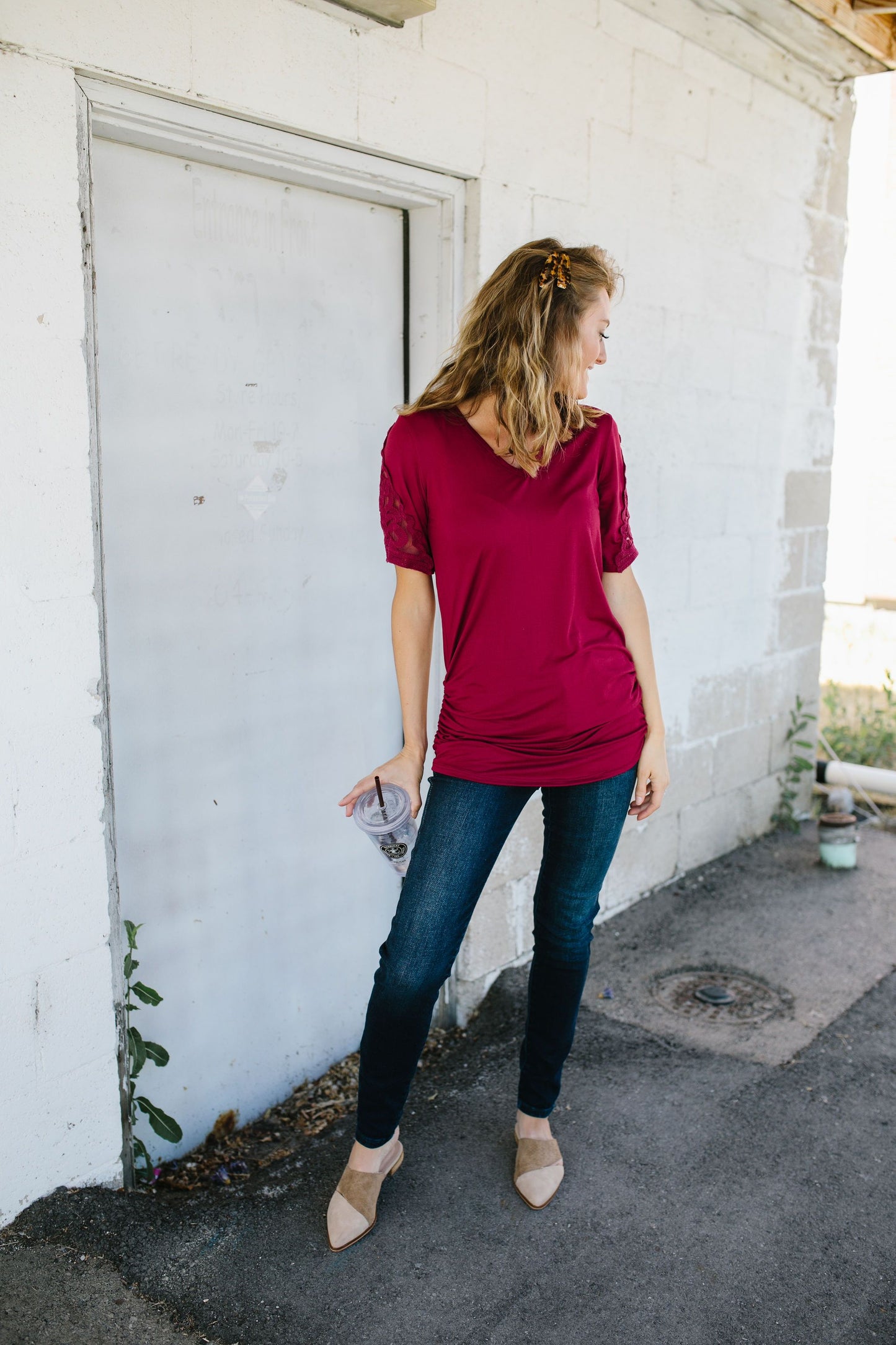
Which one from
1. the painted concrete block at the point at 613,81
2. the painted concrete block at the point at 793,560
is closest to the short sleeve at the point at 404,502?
the painted concrete block at the point at 613,81

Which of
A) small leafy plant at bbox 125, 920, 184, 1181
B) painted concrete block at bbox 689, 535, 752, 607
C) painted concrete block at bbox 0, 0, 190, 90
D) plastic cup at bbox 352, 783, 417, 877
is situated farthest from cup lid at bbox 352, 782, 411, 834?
painted concrete block at bbox 689, 535, 752, 607

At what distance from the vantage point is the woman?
6.91ft

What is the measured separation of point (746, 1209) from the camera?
247 cm

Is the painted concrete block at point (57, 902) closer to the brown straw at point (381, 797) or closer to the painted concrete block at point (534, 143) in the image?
the brown straw at point (381, 797)

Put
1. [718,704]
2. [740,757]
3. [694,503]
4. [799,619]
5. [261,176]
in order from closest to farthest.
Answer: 1. [261,176]
2. [694,503]
3. [718,704]
4. [740,757]
5. [799,619]

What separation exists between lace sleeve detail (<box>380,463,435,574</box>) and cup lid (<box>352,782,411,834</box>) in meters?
0.44

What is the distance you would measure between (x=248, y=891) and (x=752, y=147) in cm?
329

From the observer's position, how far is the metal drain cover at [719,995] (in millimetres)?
3418

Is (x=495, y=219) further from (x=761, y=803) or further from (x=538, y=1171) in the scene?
(x=761, y=803)

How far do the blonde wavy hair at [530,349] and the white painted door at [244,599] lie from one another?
2.28 ft

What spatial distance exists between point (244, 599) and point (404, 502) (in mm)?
772

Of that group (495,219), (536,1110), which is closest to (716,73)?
(495,219)

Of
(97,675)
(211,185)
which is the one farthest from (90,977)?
(211,185)

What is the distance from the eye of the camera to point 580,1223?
2.39 m
